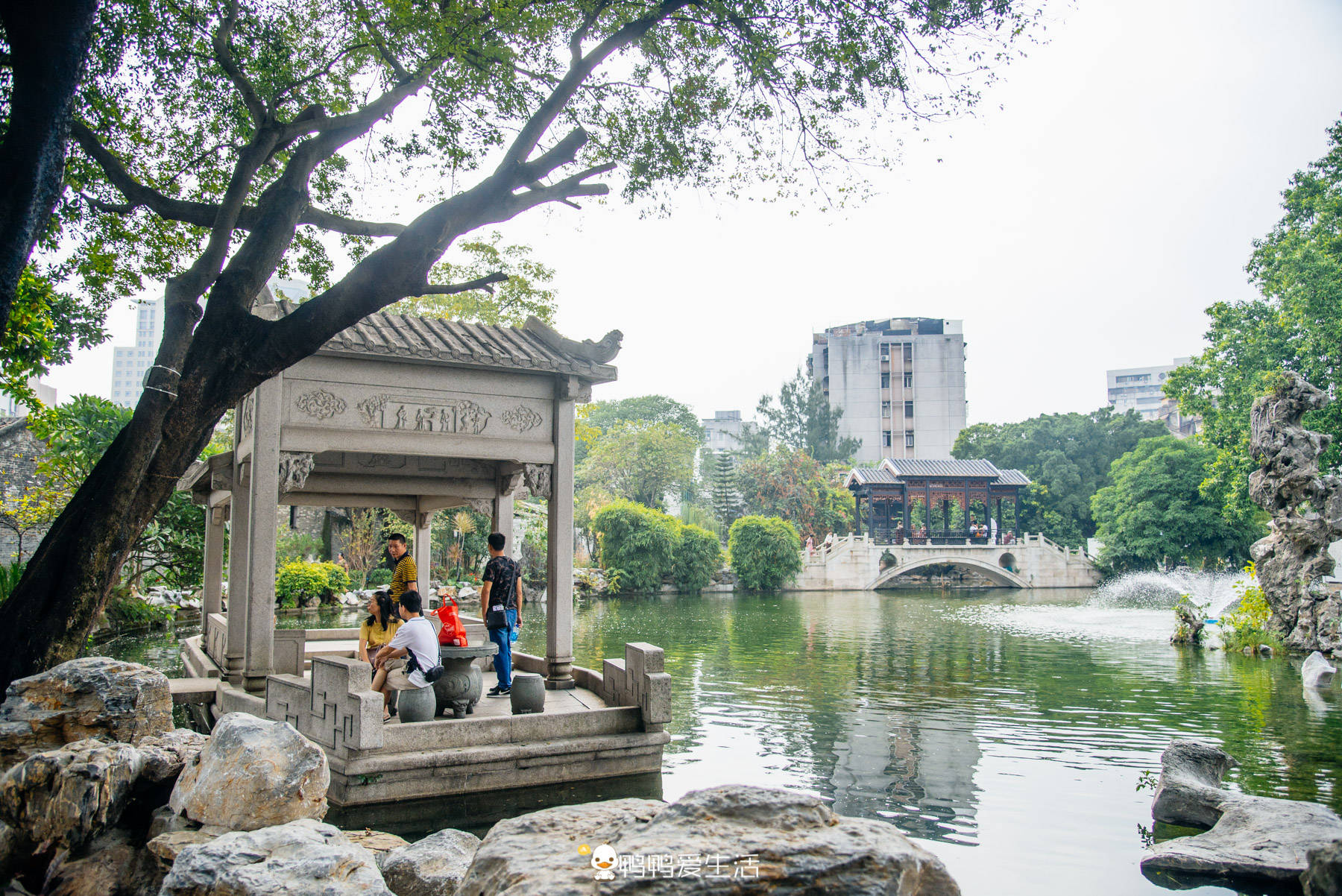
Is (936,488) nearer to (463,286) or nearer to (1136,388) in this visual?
(463,286)

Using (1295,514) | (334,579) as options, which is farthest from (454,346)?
(334,579)

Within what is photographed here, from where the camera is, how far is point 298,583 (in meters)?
21.8

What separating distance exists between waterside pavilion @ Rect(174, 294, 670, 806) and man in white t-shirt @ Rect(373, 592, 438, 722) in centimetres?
38

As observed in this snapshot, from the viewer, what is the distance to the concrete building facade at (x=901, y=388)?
58688 mm

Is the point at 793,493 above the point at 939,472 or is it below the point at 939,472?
below

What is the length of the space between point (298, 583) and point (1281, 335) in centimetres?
2500

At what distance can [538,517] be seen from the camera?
30.6m

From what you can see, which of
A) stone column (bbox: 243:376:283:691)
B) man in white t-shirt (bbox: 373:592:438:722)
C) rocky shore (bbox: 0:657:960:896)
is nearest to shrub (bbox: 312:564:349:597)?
stone column (bbox: 243:376:283:691)

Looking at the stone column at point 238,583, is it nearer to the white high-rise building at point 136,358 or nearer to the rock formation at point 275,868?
the rock formation at point 275,868

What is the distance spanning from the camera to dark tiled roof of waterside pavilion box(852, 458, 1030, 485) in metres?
40.0

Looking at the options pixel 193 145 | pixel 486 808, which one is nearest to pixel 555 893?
pixel 486 808

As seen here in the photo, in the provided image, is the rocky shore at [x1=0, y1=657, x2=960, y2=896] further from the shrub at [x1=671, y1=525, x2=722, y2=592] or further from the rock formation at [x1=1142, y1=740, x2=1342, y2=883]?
the shrub at [x1=671, y1=525, x2=722, y2=592]

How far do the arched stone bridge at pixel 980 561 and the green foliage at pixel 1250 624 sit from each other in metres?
22.5

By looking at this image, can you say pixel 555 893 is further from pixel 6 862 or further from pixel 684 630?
pixel 684 630
